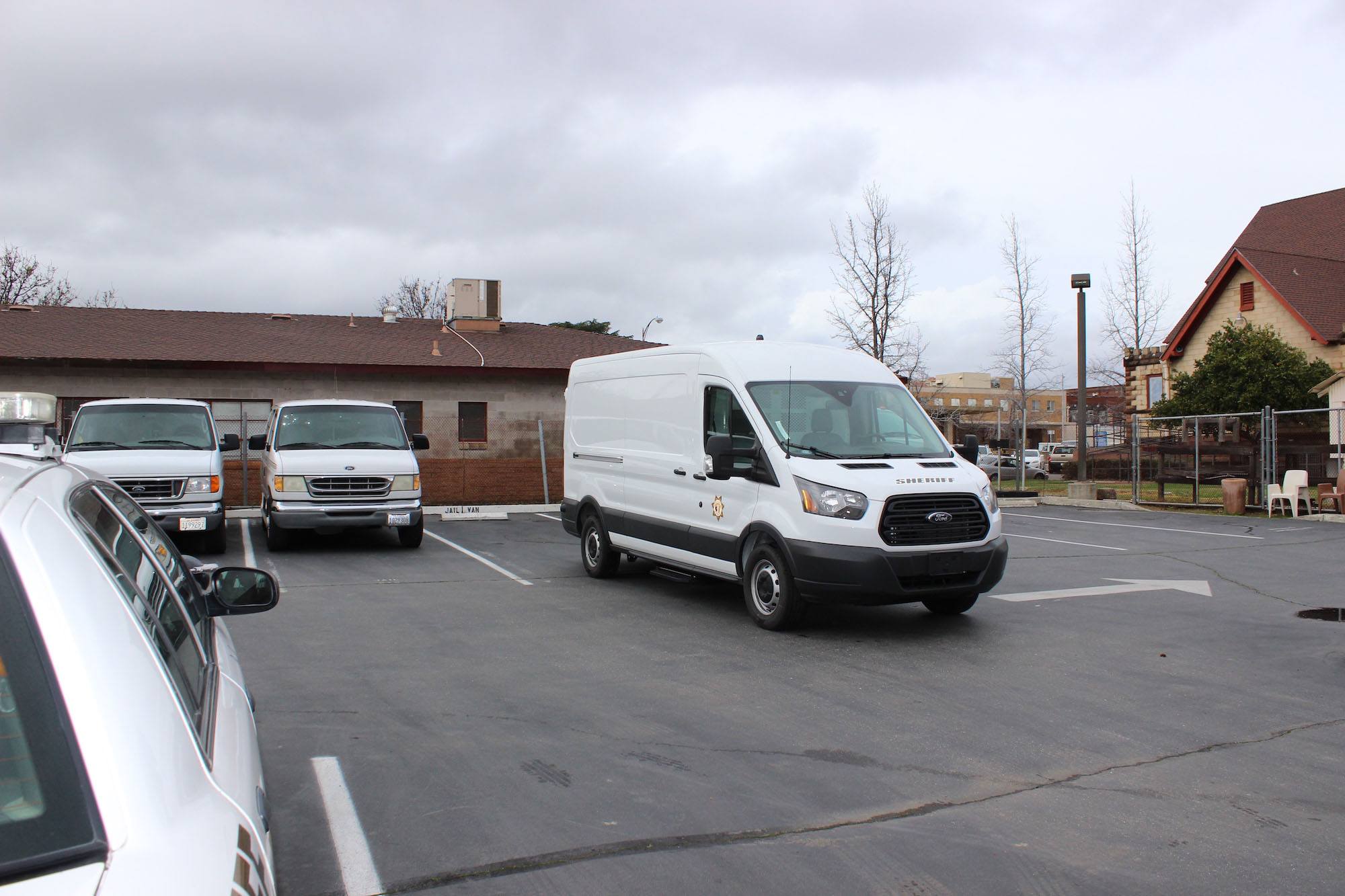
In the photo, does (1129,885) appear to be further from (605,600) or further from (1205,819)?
(605,600)

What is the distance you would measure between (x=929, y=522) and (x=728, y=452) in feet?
5.80

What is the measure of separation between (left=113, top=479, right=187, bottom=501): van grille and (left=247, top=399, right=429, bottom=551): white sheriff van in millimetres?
1187

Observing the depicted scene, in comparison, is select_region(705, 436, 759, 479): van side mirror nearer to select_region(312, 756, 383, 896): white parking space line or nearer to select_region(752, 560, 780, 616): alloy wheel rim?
select_region(752, 560, 780, 616): alloy wheel rim

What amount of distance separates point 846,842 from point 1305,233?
42.6 meters

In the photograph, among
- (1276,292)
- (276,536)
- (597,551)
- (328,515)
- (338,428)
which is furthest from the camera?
(1276,292)

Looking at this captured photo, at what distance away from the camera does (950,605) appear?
9562 millimetres

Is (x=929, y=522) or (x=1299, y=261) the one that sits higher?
(x=1299, y=261)

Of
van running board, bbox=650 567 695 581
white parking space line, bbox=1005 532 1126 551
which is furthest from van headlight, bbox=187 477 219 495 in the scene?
white parking space line, bbox=1005 532 1126 551

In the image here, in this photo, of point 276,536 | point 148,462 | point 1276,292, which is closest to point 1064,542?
point 276,536

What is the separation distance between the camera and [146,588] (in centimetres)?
253

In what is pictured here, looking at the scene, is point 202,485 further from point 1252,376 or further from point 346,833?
point 1252,376

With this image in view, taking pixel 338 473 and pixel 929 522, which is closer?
pixel 929 522

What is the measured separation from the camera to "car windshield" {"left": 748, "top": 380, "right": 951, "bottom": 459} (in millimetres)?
9172

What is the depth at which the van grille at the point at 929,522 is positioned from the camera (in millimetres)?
8430
